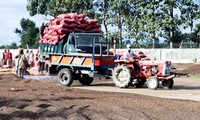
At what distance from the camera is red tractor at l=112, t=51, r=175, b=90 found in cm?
1923

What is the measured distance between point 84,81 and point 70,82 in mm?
1425

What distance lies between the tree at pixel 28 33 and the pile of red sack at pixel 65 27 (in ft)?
149

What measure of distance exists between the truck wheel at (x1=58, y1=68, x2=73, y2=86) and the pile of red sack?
144cm

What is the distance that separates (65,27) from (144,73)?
466 centimetres

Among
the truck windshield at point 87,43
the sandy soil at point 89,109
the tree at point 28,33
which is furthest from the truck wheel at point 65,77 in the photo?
the tree at point 28,33

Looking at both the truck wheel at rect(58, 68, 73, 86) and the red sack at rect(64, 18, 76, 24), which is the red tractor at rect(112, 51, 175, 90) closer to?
the truck wheel at rect(58, 68, 73, 86)

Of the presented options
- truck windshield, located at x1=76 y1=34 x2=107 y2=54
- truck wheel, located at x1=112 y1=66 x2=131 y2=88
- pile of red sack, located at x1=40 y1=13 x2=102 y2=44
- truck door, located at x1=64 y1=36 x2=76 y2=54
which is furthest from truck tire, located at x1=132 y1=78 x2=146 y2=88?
pile of red sack, located at x1=40 y1=13 x2=102 y2=44

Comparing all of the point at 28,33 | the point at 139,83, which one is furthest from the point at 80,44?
the point at 28,33

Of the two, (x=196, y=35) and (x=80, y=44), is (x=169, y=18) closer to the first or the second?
(x=196, y=35)

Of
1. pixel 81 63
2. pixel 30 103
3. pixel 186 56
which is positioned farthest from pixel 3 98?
pixel 186 56

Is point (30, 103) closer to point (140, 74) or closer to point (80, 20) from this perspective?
point (140, 74)

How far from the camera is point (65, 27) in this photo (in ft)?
71.8

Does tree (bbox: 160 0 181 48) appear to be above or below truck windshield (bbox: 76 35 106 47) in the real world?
above

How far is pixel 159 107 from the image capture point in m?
11.3
